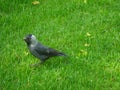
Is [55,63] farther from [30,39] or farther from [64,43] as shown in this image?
[64,43]

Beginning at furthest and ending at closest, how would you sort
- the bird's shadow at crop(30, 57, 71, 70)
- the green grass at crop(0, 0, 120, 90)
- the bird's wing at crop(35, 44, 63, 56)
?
the bird's shadow at crop(30, 57, 71, 70) < the bird's wing at crop(35, 44, 63, 56) < the green grass at crop(0, 0, 120, 90)

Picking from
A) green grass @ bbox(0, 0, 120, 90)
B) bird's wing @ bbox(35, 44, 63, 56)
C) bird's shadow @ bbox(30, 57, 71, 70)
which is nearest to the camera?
green grass @ bbox(0, 0, 120, 90)

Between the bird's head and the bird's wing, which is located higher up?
the bird's head

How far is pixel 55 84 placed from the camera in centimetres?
578

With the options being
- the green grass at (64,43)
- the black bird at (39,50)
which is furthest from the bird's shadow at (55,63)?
the black bird at (39,50)

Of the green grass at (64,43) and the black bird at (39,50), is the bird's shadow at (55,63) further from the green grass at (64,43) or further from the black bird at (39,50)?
the black bird at (39,50)

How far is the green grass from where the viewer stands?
595cm

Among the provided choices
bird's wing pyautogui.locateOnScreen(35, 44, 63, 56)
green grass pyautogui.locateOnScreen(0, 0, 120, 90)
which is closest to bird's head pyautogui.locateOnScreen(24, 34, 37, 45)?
bird's wing pyautogui.locateOnScreen(35, 44, 63, 56)

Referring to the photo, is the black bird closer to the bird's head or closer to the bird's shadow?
the bird's head

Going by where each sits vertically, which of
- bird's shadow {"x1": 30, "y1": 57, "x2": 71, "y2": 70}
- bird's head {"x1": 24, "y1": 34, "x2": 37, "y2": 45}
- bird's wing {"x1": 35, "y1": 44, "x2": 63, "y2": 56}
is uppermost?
bird's head {"x1": 24, "y1": 34, "x2": 37, "y2": 45}

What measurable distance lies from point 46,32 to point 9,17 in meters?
1.03

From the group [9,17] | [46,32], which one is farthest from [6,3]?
[46,32]

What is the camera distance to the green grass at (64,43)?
5.95m

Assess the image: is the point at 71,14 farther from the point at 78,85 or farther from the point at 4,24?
the point at 78,85
